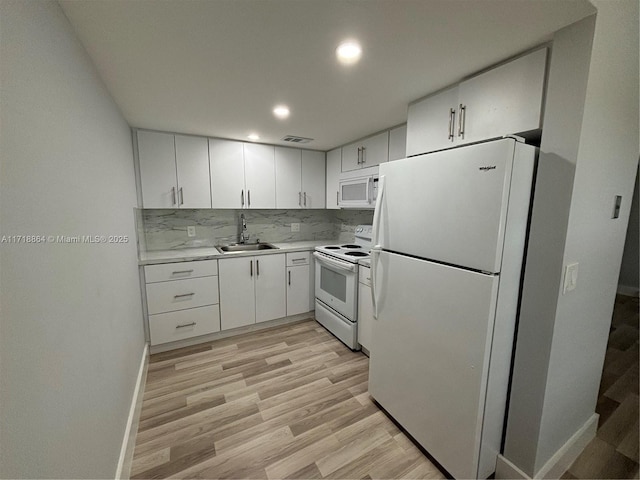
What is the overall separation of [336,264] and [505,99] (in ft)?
5.96

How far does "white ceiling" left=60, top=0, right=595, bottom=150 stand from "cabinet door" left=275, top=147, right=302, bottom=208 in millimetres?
1223

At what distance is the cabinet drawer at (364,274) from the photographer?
234 centimetres

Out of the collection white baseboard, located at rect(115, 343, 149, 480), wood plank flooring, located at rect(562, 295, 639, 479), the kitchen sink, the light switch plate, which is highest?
the light switch plate

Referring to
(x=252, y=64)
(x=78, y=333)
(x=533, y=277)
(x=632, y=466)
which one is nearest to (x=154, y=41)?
(x=252, y=64)

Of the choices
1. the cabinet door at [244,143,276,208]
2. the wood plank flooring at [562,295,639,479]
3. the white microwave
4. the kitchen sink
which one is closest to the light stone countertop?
the kitchen sink

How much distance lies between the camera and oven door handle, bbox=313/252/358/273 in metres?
2.46

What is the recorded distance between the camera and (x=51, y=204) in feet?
2.75

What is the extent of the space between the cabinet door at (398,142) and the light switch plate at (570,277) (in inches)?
56.8

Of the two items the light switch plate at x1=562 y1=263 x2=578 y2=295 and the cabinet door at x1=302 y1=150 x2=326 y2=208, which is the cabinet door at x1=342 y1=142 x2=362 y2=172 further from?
the light switch plate at x1=562 y1=263 x2=578 y2=295

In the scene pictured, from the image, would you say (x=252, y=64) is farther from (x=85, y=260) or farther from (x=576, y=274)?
(x=576, y=274)

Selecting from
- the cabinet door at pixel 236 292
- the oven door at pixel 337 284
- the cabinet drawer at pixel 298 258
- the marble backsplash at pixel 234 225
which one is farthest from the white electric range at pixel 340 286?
the cabinet door at pixel 236 292

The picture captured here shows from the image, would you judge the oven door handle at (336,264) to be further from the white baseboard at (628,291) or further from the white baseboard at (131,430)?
the white baseboard at (628,291)

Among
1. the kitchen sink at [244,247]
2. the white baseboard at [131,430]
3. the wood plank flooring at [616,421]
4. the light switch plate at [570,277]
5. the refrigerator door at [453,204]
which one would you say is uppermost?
the refrigerator door at [453,204]

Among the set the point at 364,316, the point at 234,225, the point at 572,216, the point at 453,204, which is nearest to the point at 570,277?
the point at 572,216
